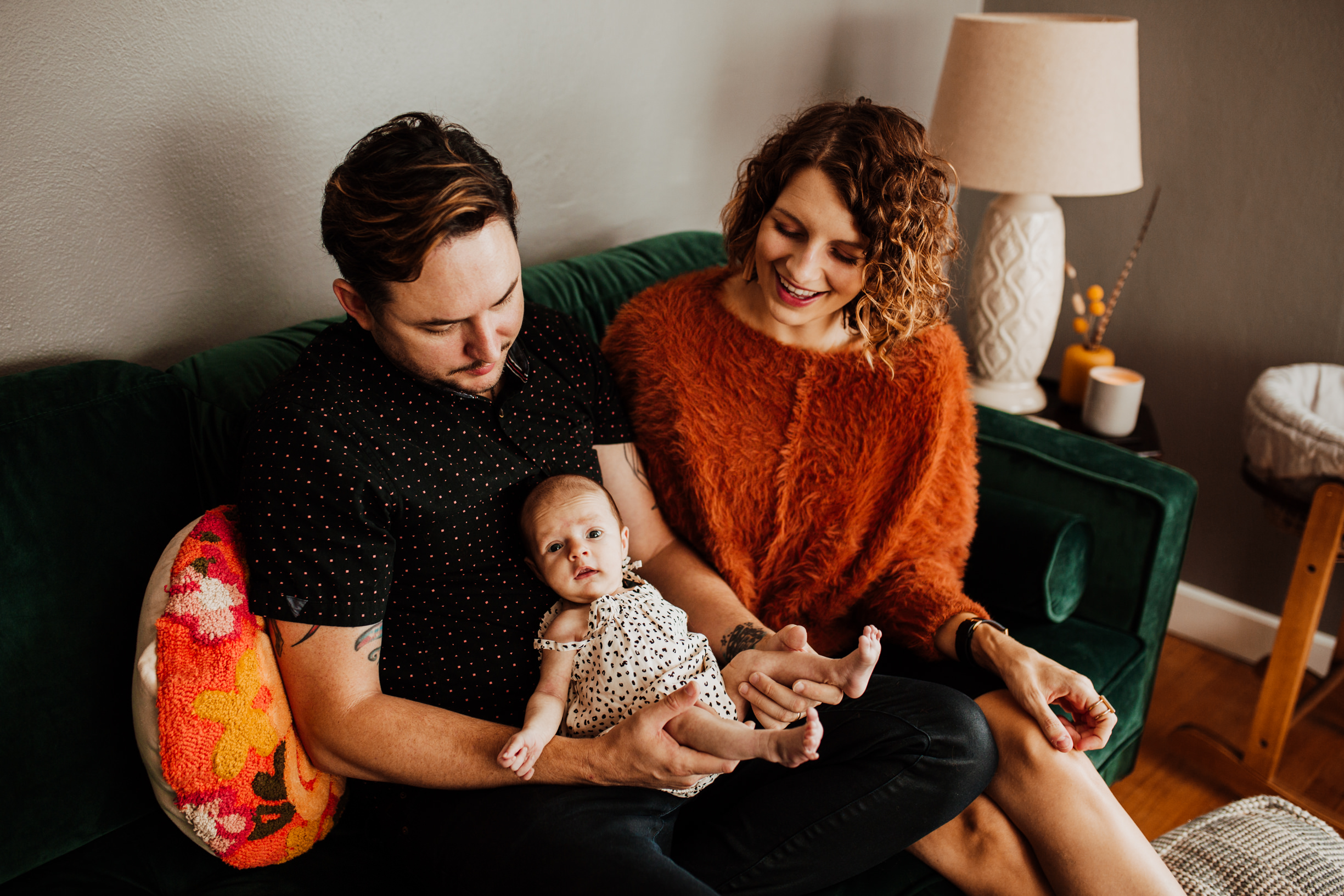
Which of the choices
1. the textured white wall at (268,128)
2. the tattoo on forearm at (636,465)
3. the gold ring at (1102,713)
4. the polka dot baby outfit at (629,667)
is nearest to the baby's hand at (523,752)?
the polka dot baby outfit at (629,667)

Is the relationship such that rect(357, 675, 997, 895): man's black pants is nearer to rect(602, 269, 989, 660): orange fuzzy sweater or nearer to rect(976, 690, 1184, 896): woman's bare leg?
rect(976, 690, 1184, 896): woman's bare leg

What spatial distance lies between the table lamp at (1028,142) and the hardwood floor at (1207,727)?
850mm

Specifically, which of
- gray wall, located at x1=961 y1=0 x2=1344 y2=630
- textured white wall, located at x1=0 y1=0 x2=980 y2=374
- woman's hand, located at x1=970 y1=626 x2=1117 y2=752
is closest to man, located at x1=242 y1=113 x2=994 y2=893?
woman's hand, located at x1=970 y1=626 x2=1117 y2=752

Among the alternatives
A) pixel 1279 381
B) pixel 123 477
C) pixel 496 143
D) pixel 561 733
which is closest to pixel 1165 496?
pixel 1279 381

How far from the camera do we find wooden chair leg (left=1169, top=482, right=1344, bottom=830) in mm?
1751

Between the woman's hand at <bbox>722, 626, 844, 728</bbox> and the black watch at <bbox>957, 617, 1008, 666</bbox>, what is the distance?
11.7 inches

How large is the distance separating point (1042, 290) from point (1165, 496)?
64 centimetres

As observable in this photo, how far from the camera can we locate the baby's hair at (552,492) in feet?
4.00

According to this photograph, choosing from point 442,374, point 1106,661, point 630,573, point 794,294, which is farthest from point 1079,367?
point 442,374

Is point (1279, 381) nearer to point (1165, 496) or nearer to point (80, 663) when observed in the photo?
point (1165, 496)

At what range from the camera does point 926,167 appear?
1.38m

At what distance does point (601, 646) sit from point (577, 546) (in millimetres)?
135

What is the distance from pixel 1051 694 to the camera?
1.24 m

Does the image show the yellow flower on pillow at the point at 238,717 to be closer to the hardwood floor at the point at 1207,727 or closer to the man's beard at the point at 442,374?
the man's beard at the point at 442,374
